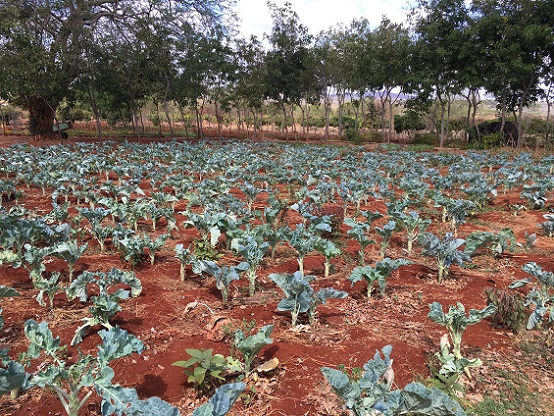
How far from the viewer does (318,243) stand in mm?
4797

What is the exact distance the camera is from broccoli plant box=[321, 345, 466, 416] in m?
2.03

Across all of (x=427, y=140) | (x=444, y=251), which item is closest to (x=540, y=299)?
(x=444, y=251)

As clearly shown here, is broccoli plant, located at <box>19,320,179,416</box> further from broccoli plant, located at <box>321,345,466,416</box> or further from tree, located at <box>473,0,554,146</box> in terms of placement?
tree, located at <box>473,0,554,146</box>

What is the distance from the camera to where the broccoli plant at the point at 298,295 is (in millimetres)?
3646

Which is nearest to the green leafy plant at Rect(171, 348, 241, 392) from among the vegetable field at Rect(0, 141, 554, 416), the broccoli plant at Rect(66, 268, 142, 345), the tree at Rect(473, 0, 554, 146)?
the vegetable field at Rect(0, 141, 554, 416)

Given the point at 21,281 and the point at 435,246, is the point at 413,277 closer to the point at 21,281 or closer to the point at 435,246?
the point at 435,246

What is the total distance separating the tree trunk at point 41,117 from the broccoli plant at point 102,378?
24.3 metres

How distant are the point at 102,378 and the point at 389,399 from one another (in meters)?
1.67

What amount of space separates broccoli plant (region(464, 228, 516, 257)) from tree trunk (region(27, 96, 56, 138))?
967 inches

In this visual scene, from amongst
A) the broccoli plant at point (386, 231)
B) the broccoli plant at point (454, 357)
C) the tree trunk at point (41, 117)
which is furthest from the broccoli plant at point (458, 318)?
the tree trunk at point (41, 117)

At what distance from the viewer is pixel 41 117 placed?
23266 millimetres

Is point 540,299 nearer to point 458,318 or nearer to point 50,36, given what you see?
point 458,318

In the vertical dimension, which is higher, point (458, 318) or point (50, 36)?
point (50, 36)

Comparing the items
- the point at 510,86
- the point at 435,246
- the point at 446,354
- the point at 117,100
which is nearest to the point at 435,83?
the point at 510,86
